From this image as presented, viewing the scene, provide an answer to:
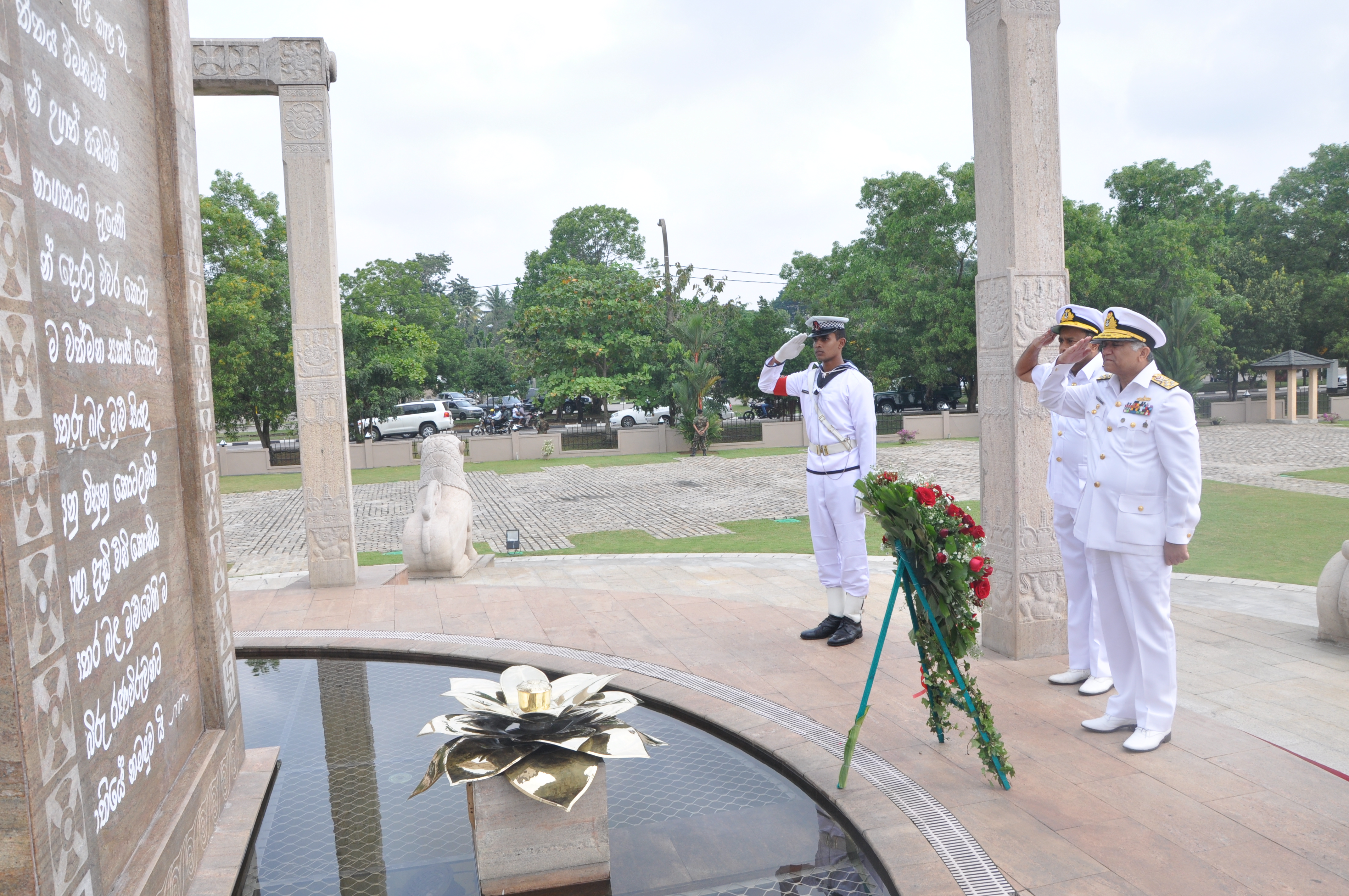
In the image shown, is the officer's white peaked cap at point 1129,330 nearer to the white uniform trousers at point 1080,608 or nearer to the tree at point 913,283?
the white uniform trousers at point 1080,608

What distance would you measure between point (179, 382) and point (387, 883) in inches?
74.2

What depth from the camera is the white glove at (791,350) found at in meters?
5.66

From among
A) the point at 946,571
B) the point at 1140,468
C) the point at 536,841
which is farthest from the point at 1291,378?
the point at 536,841

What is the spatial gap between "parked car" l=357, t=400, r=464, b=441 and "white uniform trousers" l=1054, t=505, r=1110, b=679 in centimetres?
2594

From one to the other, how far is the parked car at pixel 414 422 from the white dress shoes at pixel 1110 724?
2655cm

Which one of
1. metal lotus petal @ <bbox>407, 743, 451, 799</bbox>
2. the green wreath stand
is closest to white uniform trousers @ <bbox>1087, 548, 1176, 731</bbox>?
the green wreath stand

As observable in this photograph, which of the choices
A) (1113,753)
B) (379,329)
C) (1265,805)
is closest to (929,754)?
(1113,753)

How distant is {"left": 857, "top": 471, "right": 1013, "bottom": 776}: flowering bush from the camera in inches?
133

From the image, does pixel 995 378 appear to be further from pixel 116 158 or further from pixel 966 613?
pixel 116 158

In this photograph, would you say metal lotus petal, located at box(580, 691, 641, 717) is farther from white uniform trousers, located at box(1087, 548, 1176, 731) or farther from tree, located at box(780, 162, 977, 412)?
tree, located at box(780, 162, 977, 412)

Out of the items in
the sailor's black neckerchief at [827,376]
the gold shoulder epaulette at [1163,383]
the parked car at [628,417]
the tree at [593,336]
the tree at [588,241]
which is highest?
→ the tree at [588,241]

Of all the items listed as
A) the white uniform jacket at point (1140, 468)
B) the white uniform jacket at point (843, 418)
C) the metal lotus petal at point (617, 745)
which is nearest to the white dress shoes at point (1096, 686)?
the white uniform jacket at point (1140, 468)

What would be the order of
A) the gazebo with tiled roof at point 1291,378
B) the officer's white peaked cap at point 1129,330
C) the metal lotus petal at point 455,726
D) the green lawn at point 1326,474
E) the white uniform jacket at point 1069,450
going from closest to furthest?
the metal lotus petal at point 455,726 → the officer's white peaked cap at point 1129,330 → the white uniform jacket at point 1069,450 → the green lawn at point 1326,474 → the gazebo with tiled roof at point 1291,378

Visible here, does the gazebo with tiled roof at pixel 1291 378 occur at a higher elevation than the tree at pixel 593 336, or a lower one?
lower
